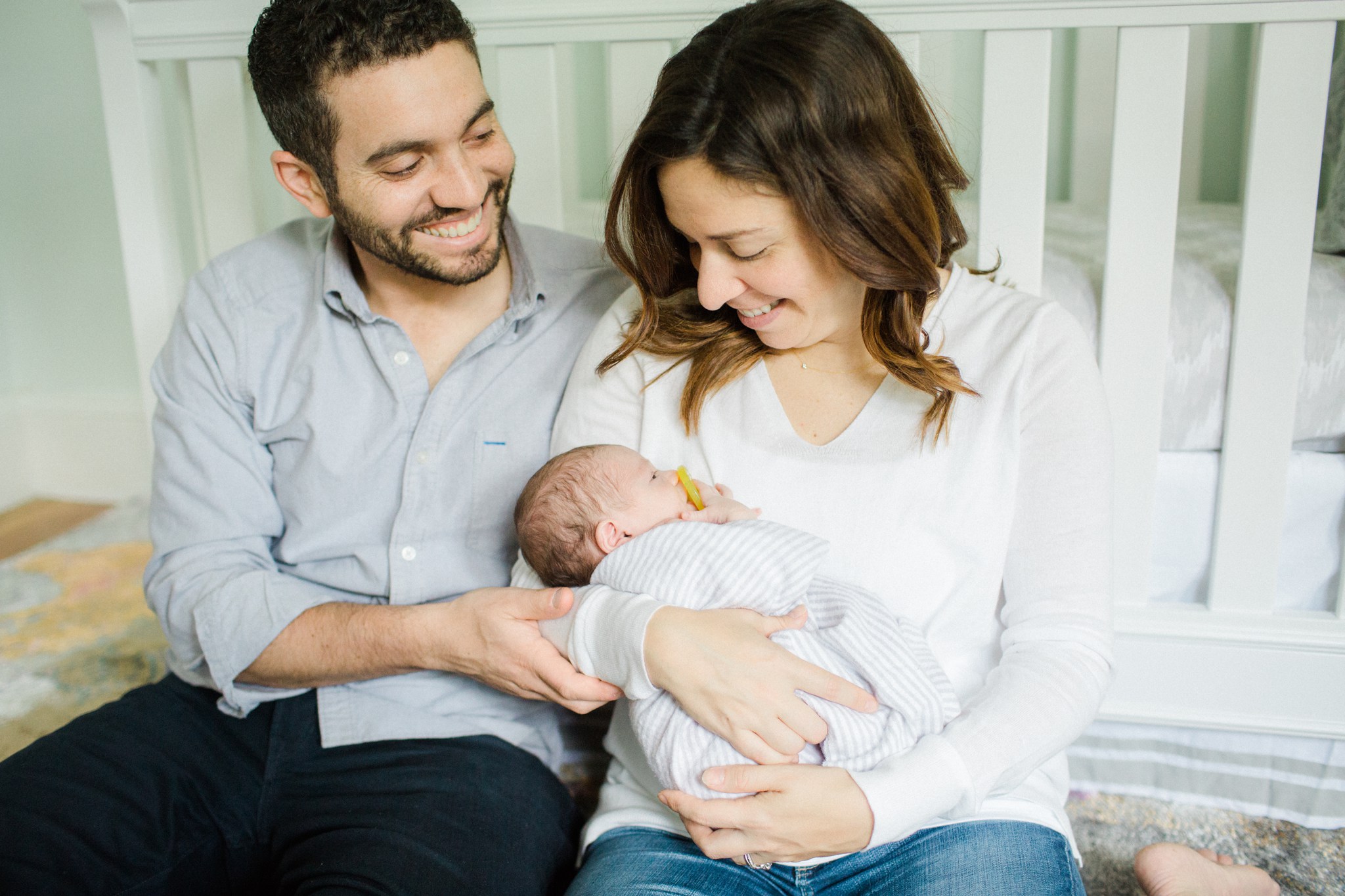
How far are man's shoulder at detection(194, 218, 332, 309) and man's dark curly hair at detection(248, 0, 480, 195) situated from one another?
0.13 meters

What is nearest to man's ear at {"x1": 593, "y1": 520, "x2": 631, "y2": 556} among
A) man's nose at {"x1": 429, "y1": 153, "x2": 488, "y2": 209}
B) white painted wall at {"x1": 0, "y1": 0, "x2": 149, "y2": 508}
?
man's nose at {"x1": 429, "y1": 153, "x2": 488, "y2": 209}

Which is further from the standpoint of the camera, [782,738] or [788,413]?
[788,413]

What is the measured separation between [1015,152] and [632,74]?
1.75ft

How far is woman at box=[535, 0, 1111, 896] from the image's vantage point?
35.7 inches

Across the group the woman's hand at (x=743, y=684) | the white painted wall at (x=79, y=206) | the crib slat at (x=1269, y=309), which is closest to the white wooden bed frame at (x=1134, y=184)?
the crib slat at (x=1269, y=309)

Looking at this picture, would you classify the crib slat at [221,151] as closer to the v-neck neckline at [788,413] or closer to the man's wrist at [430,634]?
the man's wrist at [430,634]

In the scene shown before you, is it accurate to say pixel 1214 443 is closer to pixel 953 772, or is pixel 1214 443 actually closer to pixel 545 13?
pixel 953 772

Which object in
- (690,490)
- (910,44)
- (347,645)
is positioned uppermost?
(910,44)

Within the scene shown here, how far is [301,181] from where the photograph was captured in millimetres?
1310

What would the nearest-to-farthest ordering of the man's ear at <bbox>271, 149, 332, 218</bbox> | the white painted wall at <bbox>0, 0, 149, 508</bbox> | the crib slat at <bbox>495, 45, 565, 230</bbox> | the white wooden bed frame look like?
the white wooden bed frame → the man's ear at <bbox>271, 149, 332, 218</bbox> → the crib slat at <bbox>495, 45, 565, 230</bbox> → the white painted wall at <bbox>0, 0, 149, 508</bbox>

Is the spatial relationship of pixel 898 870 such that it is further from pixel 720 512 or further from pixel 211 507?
pixel 211 507

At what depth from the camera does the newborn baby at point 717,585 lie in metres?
0.93

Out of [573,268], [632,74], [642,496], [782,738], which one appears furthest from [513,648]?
[632,74]

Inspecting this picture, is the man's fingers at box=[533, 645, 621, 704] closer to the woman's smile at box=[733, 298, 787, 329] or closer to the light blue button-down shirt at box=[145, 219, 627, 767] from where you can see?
the light blue button-down shirt at box=[145, 219, 627, 767]
